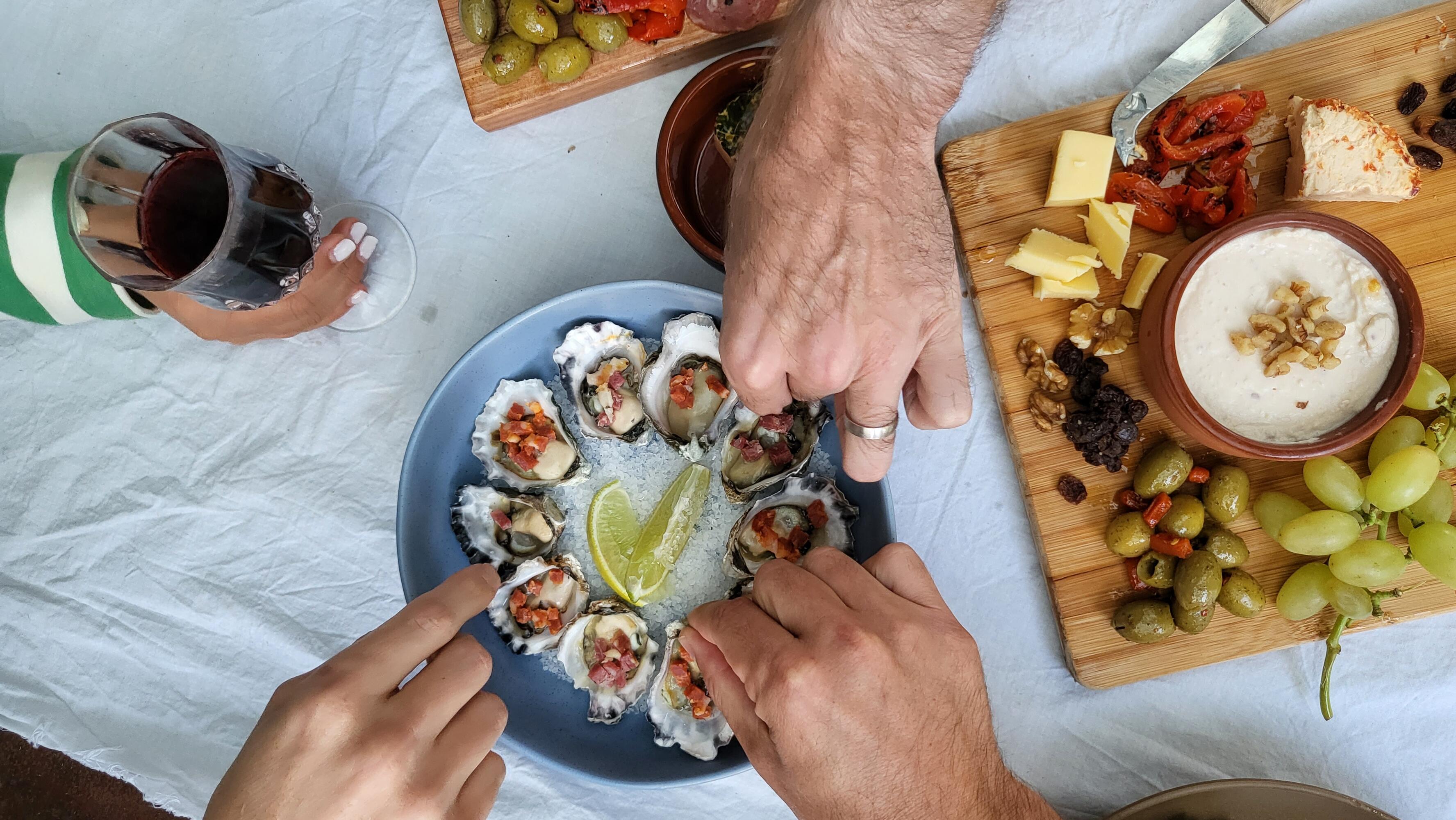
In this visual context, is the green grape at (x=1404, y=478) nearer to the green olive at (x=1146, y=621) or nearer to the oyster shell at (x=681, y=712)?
the green olive at (x=1146, y=621)

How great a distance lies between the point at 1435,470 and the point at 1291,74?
21.5 inches

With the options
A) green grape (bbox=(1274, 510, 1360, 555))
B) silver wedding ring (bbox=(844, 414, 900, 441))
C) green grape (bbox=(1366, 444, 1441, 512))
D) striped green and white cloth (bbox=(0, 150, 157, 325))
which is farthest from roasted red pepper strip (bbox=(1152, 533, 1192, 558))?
striped green and white cloth (bbox=(0, 150, 157, 325))

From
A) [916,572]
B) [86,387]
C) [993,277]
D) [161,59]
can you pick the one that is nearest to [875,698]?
[916,572]

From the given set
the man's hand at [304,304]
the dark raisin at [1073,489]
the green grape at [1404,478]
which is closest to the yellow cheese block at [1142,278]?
the dark raisin at [1073,489]

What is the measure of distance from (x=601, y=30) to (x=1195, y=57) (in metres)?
0.79

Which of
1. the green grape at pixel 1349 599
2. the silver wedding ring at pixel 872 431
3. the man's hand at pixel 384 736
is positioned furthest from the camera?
the green grape at pixel 1349 599

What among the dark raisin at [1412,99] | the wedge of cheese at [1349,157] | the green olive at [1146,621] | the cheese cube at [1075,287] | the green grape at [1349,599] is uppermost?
the dark raisin at [1412,99]

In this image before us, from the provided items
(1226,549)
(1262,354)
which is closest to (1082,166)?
(1262,354)

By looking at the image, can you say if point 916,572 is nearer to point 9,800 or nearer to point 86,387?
point 86,387

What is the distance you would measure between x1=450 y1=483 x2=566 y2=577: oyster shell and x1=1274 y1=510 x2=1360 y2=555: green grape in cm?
95

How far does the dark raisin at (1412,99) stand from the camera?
3.43ft

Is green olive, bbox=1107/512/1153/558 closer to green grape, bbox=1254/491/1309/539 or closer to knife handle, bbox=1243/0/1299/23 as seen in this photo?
green grape, bbox=1254/491/1309/539

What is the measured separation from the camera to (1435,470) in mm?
962

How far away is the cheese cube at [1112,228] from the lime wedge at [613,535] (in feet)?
2.38
